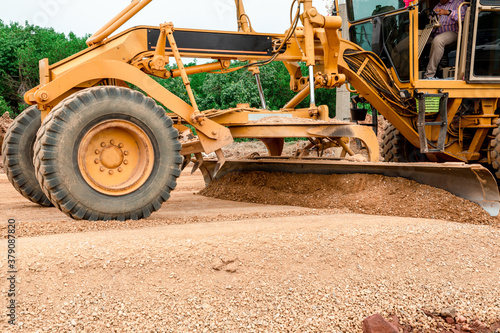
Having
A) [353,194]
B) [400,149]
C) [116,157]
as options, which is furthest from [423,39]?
[116,157]

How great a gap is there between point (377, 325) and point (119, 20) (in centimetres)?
435

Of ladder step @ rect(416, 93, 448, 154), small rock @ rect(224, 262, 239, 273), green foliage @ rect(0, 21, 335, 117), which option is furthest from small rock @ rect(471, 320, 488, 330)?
green foliage @ rect(0, 21, 335, 117)

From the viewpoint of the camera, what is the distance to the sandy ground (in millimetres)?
3014

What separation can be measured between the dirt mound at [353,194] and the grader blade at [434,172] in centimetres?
7

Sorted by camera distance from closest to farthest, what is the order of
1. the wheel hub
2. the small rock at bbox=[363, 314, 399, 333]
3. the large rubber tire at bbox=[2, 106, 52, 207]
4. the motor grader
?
the small rock at bbox=[363, 314, 399, 333]
the motor grader
the wheel hub
the large rubber tire at bbox=[2, 106, 52, 207]

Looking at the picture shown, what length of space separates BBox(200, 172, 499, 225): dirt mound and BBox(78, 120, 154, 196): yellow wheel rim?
7.12 ft

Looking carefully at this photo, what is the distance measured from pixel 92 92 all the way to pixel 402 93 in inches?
177

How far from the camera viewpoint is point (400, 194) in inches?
230

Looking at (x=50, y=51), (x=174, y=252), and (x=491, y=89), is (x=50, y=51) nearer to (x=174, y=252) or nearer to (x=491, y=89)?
(x=491, y=89)

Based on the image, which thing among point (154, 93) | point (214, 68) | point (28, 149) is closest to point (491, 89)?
point (214, 68)

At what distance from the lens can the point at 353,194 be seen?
6.18 metres

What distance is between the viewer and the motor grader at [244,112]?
4.83m

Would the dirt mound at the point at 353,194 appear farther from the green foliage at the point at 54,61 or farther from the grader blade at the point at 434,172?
the green foliage at the point at 54,61

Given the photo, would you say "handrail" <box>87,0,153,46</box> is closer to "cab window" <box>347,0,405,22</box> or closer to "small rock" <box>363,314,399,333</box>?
"cab window" <box>347,0,405,22</box>
